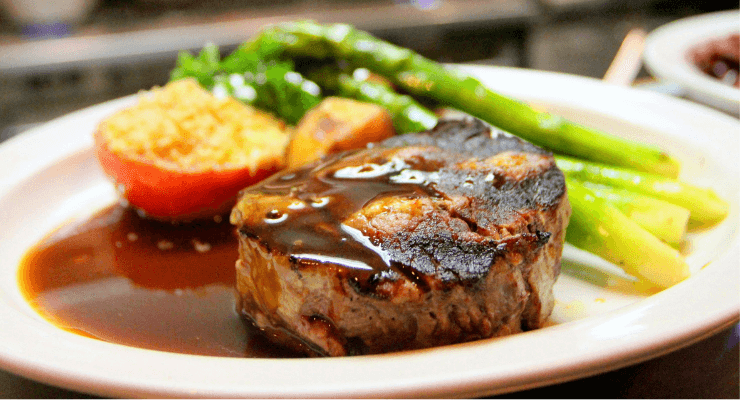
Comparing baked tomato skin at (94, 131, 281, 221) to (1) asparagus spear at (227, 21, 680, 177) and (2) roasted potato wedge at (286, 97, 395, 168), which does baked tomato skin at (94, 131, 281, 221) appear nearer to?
(2) roasted potato wedge at (286, 97, 395, 168)

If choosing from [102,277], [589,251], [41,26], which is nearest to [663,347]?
[589,251]

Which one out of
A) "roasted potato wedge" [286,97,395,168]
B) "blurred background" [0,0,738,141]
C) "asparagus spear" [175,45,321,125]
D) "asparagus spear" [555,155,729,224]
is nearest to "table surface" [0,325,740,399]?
"asparagus spear" [555,155,729,224]

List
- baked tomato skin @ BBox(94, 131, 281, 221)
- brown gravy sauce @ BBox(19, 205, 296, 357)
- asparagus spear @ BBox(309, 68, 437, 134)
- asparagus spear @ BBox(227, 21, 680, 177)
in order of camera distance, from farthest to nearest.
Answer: asparagus spear @ BBox(309, 68, 437, 134)
baked tomato skin @ BBox(94, 131, 281, 221)
asparagus spear @ BBox(227, 21, 680, 177)
brown gravy sauce @ BBox(19, 205, 296, 357)

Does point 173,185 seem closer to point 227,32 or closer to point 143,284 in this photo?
point 143,284

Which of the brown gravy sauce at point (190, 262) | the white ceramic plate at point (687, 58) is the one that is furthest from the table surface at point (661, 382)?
the white ceramic plate at point (687, 58)

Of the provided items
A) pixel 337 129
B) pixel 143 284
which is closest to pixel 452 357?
pixel 143 284

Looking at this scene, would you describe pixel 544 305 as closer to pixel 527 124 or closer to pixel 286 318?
pixel 286 318
